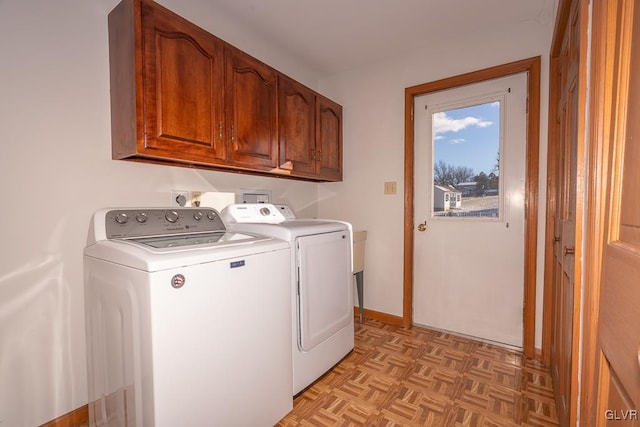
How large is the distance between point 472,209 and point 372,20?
159 centimetres

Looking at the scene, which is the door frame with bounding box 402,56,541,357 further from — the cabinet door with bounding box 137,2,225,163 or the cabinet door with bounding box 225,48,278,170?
the cabinet door with bounding box 137,2,225,163

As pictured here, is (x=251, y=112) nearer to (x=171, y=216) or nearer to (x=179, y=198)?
(x=179, y=198)

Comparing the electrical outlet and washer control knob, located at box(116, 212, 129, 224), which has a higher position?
the electrical outlet

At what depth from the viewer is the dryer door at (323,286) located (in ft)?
5.48

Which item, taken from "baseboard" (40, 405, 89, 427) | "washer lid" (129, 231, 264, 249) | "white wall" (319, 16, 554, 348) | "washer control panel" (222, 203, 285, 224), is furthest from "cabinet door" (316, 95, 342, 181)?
"baseboard" (40, 405, 89, 427)

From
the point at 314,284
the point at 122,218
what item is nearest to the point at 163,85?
the point at 122,218

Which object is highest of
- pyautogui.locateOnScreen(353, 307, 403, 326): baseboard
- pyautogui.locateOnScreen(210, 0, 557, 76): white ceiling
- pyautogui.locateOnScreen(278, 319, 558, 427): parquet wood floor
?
pyautogui.locateOnScreen(210, 0, 557, 76): white ceiling

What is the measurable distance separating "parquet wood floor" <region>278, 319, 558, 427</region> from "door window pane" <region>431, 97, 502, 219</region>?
3.44 ft

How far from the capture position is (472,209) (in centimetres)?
232

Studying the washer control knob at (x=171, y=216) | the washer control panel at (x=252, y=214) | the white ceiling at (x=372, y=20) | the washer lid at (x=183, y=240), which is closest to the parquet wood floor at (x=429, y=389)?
the washer lid at (x=183, y=240)

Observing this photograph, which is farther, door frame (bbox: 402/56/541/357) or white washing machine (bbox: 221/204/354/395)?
door frame (bbox: 402/56/541/357)

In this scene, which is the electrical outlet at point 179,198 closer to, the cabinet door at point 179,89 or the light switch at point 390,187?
the cabinet door at point 179,89

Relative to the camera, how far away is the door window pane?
2229 millimetres

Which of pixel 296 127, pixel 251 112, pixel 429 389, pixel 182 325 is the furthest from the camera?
pixel 296 127
